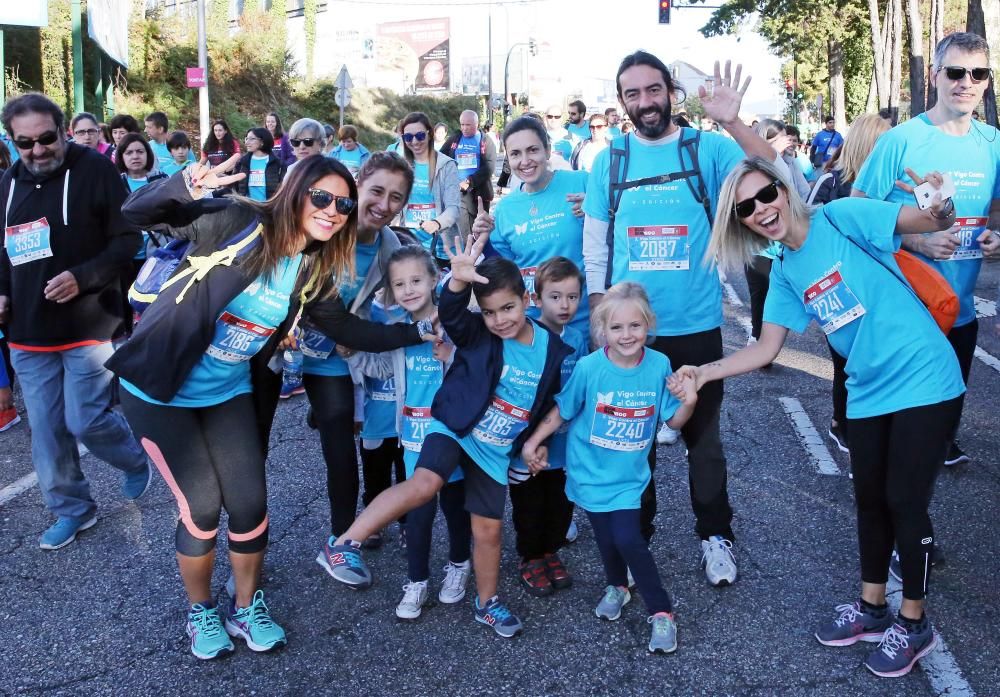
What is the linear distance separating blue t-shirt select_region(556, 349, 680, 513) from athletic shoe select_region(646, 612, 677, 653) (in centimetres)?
43

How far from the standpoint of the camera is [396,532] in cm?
455

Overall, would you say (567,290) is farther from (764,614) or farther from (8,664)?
(8,664)

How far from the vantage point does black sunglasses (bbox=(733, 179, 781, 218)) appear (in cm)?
320

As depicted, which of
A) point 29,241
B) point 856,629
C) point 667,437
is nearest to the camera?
point 856,629

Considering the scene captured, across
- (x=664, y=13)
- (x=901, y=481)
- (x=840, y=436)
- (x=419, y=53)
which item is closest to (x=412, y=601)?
(x=901, y=481)

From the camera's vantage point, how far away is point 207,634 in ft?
11.3

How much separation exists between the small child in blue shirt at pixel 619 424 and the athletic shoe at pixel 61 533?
2.45 meters

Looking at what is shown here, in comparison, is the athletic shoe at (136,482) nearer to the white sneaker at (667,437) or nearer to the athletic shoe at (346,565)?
the athletic shoe at (346,565)

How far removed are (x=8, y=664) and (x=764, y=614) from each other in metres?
2.93

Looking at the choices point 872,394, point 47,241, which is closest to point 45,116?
point 47,241

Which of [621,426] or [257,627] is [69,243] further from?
[621,426]

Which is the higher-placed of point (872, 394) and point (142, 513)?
point (872, 394)

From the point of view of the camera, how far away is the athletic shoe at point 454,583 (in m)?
3.86

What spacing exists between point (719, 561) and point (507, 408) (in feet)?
3.90
